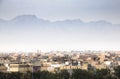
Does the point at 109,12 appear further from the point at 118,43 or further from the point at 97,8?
the point at 118,43

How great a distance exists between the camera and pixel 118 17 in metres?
10.4

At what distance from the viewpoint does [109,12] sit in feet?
35.8

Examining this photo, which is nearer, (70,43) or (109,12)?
(109,12)

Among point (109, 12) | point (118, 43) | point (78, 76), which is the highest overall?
point (109, 12)

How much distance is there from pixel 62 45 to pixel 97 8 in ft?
20.2

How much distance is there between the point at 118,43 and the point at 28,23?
→ 751cm

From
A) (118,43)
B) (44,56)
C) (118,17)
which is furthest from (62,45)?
(118,17)

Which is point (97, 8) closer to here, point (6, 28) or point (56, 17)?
point (56, 17)

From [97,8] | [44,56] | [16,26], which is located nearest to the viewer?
[97,8]

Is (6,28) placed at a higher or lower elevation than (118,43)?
higher

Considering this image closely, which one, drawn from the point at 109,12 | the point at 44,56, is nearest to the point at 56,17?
the point at 44,56

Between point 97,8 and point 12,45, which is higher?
point 97,8

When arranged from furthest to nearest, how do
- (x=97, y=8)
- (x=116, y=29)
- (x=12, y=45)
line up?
(x=12, y=45) < (x=116, y=29) < (x=97, y=8)

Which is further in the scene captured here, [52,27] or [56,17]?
[52,27]
